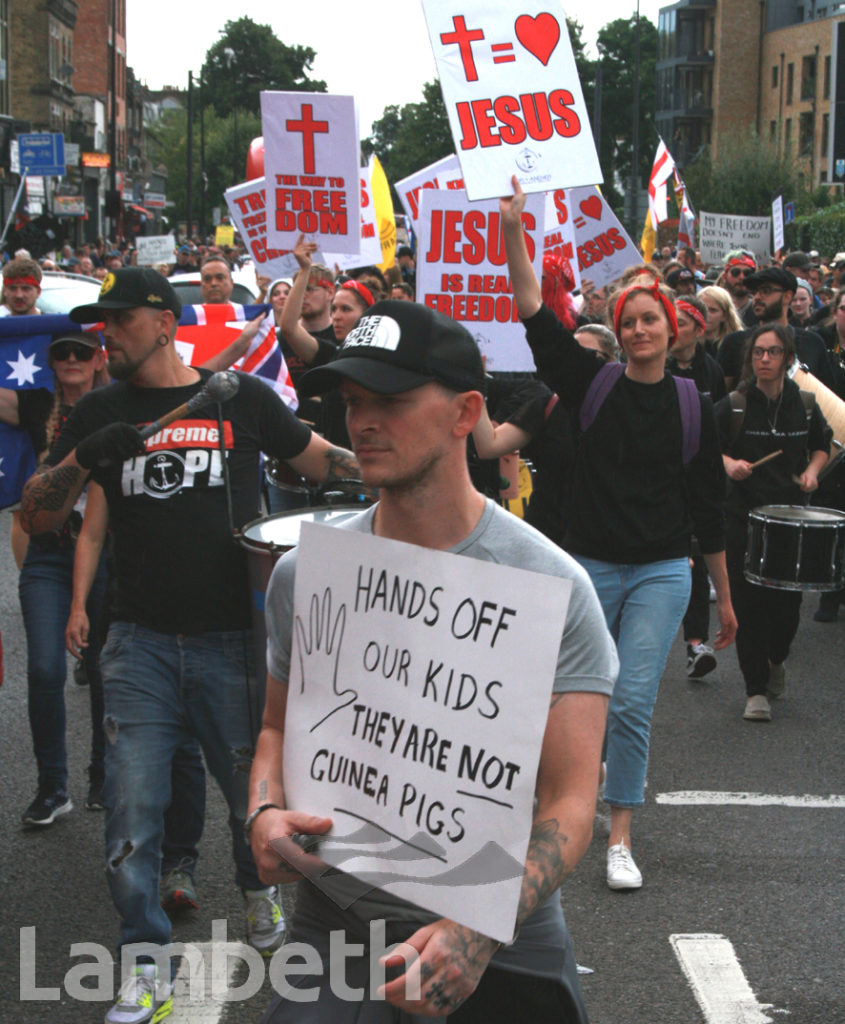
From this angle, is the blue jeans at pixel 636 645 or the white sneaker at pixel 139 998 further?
the blue jeans at pixel 636 645

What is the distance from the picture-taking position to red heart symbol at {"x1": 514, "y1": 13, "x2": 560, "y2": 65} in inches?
260

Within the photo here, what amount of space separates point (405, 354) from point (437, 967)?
3.07 feet

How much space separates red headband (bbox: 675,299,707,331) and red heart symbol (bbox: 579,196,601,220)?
12.0 feet

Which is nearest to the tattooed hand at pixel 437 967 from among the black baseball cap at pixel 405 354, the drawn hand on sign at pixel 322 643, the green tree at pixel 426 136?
the drawn hand on sign at pixel 322 643

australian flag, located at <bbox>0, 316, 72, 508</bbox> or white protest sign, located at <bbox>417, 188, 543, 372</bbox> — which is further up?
white protest sign, located at <bbox>417, 188, 543, 372</bbox>

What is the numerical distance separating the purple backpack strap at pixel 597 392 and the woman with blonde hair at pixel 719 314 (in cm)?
489

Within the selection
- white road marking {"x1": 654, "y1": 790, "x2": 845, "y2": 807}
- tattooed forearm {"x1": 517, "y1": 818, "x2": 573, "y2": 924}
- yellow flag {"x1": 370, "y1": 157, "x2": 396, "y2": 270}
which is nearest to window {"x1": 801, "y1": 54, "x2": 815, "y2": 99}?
yellow flag {"x1": 370, "y1": 157, "x2": 396, "y2": 270}

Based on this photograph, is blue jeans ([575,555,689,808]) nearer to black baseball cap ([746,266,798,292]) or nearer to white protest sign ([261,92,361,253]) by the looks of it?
black baseball cap ([746,266,798,292])

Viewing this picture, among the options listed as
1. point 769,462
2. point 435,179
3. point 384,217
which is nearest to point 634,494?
point 769,462

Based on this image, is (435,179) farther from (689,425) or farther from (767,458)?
(689,425)

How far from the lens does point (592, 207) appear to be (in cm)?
1123

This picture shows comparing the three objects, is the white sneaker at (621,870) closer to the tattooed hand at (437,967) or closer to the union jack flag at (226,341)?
the union jack flag at (226,341)

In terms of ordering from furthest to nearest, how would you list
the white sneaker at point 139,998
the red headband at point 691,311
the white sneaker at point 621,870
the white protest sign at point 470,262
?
the white protest sign at point 470,262 → the red headband at point 691,311 → the white sneaker at point 621,870 → the white sneaker at point 139,998

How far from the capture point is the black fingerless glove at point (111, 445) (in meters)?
3.95
